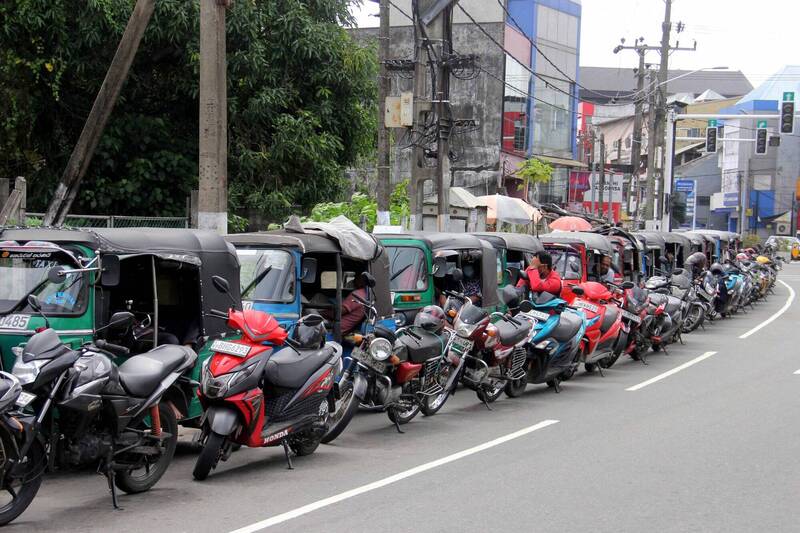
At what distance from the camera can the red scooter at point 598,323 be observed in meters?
14.8

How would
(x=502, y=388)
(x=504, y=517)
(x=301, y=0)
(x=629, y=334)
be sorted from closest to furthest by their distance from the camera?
1. (x=504, y=517)
2. (x=502, y=388)
3. (x=629, y=334)
4. (x=301, y=0)

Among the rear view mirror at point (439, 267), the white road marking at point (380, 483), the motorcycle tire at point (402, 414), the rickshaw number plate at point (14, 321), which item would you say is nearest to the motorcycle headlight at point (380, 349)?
the motorcycle tire at point (402, 414)

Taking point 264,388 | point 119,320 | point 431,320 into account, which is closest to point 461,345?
point 431,320

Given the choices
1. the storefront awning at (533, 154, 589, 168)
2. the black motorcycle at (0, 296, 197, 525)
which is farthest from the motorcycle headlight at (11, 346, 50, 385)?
the storefront awning at (533, 154, 589, 168)

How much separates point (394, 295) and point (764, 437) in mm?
5268

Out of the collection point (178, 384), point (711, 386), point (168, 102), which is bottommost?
point (711, 386)

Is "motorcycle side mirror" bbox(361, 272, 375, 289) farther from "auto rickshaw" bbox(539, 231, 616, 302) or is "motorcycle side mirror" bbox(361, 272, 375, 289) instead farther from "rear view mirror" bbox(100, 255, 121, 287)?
"auto rickshaw" bbox(539, 231, 616, 302)

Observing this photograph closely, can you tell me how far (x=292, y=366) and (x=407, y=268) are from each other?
18.2 ft

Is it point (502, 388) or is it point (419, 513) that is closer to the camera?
point (419, 513)

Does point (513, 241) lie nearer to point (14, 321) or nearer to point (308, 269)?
point (308, 269)

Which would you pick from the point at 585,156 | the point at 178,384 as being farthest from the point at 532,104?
the point at 178,384

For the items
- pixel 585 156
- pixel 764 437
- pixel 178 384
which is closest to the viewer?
pixel 178 384

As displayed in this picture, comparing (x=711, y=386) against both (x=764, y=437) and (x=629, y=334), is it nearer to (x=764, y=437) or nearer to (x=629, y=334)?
(x=629, y=334)

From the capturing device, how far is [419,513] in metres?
7.21
